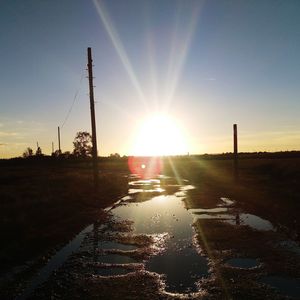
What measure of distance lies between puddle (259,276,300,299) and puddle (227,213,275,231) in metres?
6.03

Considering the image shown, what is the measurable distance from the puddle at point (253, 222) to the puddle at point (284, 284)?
19.8 ft

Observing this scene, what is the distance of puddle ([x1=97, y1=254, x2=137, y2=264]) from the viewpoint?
997 centimetres

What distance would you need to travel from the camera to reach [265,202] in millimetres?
21469

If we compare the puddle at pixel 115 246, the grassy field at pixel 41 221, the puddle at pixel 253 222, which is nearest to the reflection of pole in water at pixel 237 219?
the puddle at pixel 253 222

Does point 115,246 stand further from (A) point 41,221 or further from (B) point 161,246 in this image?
(A) point 41,221

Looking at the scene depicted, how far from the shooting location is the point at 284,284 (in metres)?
7.84

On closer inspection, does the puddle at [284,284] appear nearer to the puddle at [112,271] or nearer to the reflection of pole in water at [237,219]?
the puddle at [112,271]

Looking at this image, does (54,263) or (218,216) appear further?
(218,216)

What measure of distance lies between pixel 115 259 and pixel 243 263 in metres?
3.53

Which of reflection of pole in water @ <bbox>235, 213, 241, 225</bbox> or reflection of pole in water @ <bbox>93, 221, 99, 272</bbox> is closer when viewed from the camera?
reflection of pole in water @ <bbox>93, 221, 99, 272</bbox>

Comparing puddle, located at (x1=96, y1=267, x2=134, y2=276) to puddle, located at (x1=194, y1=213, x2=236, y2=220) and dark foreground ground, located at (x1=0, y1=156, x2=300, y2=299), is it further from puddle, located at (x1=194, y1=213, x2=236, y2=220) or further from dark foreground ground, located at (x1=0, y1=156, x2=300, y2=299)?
puddle, located at (x1=194, y1=213, x2=236, y2=220)

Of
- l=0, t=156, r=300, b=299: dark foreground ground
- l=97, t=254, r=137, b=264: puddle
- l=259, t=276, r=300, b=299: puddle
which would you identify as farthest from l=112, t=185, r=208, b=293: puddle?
l=259, t=276, r=300, b=299: puddle

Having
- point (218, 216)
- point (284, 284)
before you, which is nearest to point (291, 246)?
point (284, 284)

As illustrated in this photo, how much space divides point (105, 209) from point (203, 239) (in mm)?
9989
